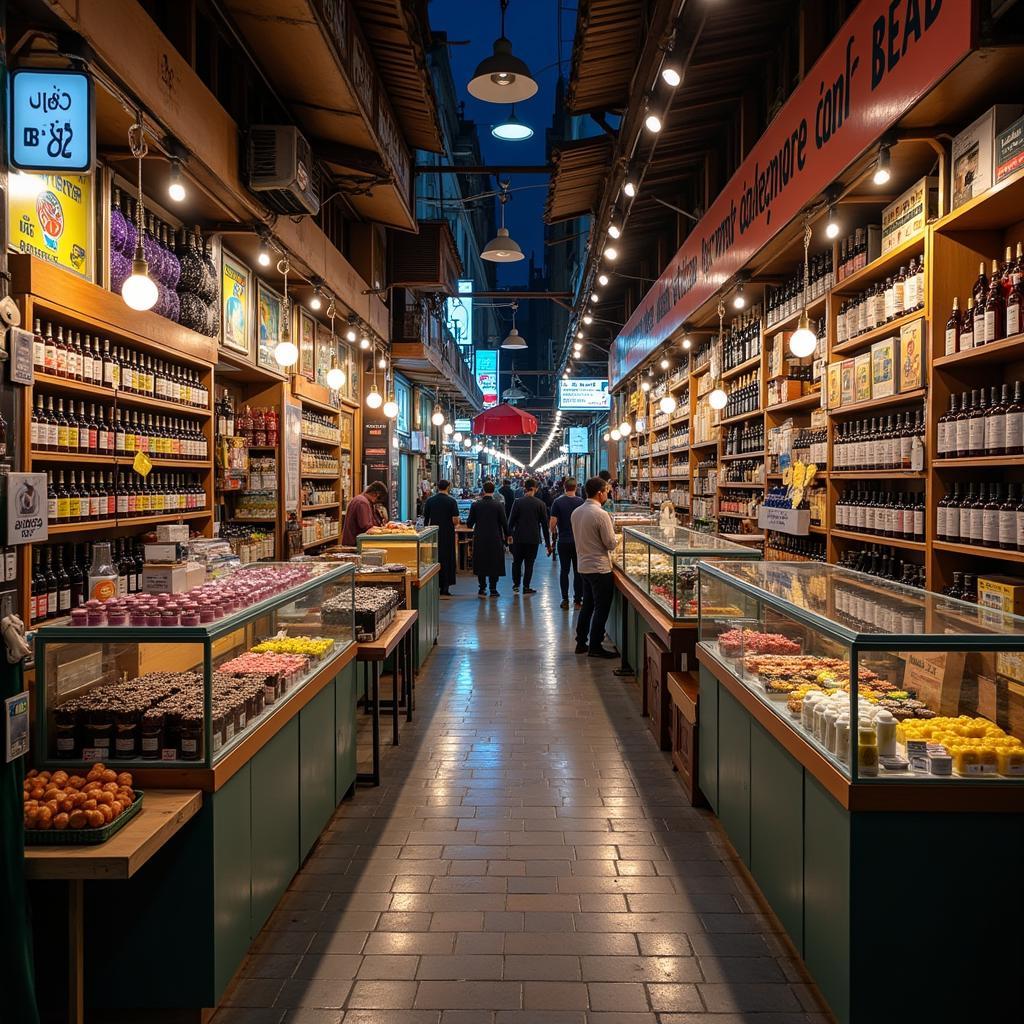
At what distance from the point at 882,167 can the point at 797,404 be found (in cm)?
309

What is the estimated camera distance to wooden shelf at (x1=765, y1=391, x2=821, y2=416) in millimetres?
7039

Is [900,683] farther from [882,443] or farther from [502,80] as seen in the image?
[502,80]

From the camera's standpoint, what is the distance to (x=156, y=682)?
3449 mm

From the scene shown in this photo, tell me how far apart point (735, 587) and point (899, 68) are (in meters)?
2.58

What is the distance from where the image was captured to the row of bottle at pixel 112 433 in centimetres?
450

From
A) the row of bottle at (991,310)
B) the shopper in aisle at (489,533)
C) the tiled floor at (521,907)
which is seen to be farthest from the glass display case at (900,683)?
the shopper in aisle at (489,533)

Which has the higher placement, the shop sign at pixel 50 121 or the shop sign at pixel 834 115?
the shop sign at pixel 834 115

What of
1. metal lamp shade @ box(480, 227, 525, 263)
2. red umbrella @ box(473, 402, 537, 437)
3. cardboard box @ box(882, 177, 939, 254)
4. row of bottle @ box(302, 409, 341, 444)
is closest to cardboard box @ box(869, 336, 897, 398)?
cardboard box @ box(882, 177, 939, 254)

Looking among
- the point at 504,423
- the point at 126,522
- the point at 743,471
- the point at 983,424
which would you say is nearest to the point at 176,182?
the point at 126,522

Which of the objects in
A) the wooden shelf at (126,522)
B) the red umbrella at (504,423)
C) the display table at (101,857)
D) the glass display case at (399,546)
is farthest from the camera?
the red umbrella at (504,423)

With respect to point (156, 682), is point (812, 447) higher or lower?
higher

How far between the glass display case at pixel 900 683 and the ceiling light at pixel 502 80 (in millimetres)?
5954

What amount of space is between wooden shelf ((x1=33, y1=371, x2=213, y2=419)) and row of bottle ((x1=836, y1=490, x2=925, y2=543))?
4.65 m

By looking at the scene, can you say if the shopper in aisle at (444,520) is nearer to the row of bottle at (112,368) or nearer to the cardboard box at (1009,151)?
the row of bottle at (112,368)
